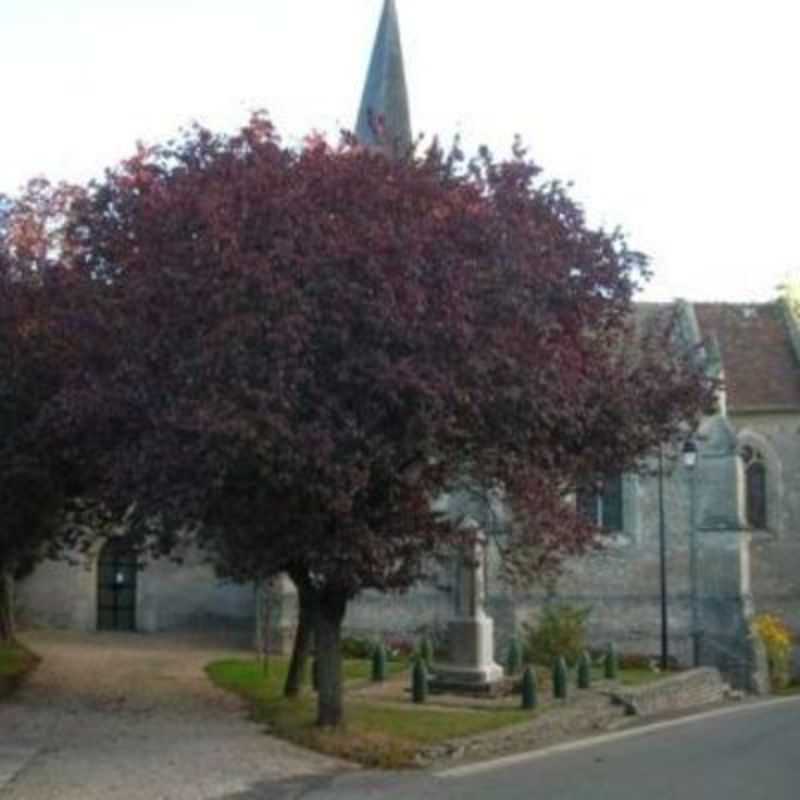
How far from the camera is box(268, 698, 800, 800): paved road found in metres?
13.6

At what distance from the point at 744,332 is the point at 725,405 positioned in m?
4.48

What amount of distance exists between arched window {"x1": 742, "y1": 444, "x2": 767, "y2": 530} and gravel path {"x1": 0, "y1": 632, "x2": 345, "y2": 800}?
2259cm

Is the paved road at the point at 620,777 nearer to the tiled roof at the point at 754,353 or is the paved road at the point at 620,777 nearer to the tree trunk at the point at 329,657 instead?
the tree trunk at the point at 329,657

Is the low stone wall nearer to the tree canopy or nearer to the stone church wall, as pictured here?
the tree canopy

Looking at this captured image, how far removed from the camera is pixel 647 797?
13320mm

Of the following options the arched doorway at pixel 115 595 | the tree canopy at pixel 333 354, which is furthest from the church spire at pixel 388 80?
the tree canopy at pixel 333 354

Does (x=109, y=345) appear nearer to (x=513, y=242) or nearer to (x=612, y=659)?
(x=513, y=242)

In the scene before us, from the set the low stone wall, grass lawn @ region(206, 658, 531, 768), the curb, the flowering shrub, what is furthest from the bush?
grass lawn @ region(206, 658, 531, 768)

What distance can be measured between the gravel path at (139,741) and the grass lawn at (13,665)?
0.29m

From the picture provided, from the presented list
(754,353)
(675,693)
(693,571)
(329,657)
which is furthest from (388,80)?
(329,657)

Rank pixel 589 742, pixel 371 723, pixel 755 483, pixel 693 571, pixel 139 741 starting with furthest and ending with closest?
pixel 755 483, pixel 693 571, pixel 589 742, pixel 371 723, pixel 139 741

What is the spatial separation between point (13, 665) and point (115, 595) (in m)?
17.0

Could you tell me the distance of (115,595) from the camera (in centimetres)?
4241

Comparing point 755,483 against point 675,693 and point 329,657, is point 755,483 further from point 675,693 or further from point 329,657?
point 329,657
